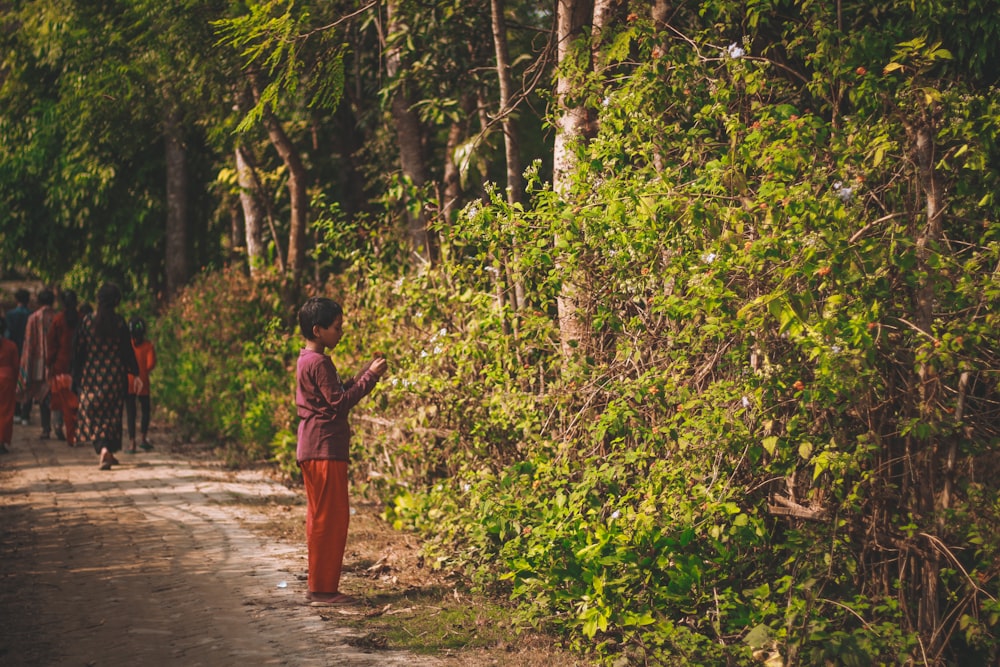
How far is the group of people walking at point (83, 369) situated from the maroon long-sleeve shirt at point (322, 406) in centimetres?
574

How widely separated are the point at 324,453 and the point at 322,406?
0.97ft

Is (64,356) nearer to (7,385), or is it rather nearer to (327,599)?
(7,385)

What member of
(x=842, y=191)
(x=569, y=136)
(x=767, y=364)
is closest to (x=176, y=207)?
(x=569, y=136)

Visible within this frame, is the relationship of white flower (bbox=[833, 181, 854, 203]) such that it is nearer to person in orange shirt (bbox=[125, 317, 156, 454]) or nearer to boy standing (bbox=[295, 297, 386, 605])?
boy standing (bbox=[295, 297, 386, 605])

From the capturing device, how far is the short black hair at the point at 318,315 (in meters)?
6.53

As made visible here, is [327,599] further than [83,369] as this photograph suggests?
No

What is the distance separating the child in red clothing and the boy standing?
7701mm

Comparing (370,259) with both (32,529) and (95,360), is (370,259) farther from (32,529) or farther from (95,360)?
(95,360)

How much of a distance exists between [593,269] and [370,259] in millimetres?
2994

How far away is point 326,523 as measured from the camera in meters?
6.51

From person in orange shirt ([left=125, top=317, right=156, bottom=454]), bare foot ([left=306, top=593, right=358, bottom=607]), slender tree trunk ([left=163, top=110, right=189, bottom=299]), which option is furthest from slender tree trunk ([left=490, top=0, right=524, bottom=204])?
slender tree trunk ([left=163, top=110, right=189, bottom=299])

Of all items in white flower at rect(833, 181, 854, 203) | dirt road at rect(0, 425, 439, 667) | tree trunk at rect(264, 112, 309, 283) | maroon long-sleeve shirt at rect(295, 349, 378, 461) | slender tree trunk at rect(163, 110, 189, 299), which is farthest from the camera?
slender tree trunk at rect(163, 110, 189, 299)

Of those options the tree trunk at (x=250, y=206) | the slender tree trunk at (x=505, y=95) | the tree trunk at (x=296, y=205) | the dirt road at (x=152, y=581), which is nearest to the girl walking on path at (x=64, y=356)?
the dirt road at (x=152, y=581)

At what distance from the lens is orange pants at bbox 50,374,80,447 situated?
44.0 ft
